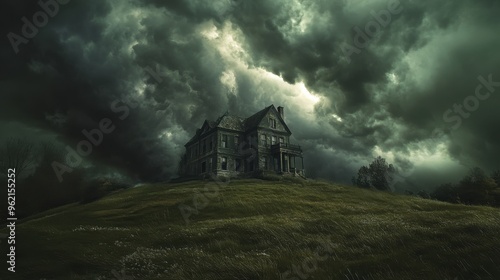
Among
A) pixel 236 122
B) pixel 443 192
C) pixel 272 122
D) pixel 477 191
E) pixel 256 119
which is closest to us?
pixel 477 191

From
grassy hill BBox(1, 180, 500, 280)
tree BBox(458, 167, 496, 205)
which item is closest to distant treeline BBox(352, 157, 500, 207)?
tree BBox(458, 167, 496, 205)

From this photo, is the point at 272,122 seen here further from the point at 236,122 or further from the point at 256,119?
the point at 236,122

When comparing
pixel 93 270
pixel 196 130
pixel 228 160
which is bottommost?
pixel 93 270

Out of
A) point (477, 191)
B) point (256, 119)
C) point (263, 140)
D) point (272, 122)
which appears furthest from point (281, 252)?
point (477, 191)

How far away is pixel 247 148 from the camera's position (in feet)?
247

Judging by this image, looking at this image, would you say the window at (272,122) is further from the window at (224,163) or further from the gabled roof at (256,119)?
the window at (224,163)

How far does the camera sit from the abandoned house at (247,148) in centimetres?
7200

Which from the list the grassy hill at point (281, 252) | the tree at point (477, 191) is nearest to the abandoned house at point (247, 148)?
the tree at point (477, 191)

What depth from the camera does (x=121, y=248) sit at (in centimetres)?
1788

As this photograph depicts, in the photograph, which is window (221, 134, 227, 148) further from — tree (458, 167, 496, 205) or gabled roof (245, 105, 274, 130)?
tree (458, 167, 496, 205)

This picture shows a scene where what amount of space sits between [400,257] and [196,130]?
256 feet

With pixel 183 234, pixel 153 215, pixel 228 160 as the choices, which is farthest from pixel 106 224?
pixel 228 160

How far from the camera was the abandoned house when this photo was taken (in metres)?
72.0

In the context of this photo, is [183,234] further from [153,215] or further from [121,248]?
[153,215]
